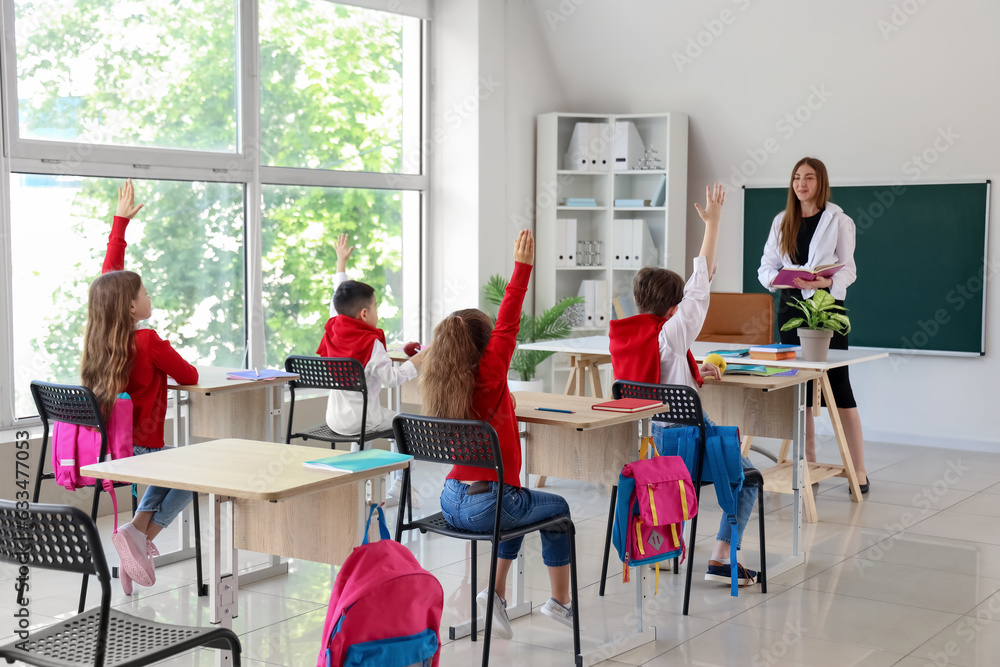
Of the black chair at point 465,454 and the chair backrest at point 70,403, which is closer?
the black chair at point 465,454

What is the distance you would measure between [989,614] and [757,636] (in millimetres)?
898

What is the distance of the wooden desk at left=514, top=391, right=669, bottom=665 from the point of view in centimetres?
330

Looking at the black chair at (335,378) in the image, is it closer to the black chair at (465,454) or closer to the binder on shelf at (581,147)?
the black chair at (465,454)

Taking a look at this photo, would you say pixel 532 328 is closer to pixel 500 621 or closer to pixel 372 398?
pixel 372 398

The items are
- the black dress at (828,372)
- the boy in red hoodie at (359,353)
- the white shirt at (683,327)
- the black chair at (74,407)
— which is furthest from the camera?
the black dress at (828,372)

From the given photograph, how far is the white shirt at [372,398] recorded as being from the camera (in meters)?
4.51

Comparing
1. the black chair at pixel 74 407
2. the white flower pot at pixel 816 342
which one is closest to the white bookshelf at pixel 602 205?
the white flower pot at pixel 816 342

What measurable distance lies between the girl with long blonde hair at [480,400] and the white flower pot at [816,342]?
6.67ft

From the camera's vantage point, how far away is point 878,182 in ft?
22.7

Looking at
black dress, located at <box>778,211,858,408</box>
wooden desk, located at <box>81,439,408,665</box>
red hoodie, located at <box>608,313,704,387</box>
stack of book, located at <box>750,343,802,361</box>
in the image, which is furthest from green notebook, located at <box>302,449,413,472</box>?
black dress, located at <box>778,211,858,408</box>

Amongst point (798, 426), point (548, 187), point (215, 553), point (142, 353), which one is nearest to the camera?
point (215, 553)

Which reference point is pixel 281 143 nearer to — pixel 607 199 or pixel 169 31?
pixel 169 31

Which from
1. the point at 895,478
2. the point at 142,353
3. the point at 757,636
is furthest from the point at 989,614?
the point at 142,353

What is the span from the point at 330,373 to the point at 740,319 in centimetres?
267
